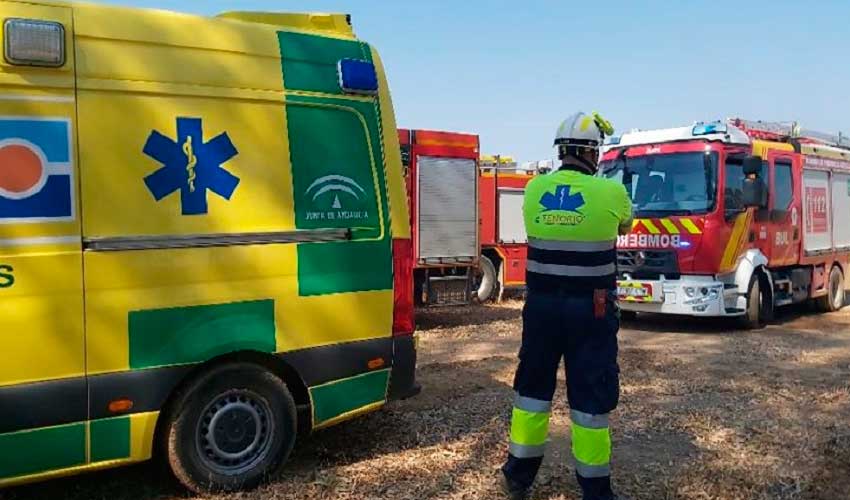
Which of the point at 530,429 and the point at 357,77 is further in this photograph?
the point at 357,77

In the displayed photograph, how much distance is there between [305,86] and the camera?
4.45m

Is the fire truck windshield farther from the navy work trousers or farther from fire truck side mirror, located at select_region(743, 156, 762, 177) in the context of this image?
the navy work trousers

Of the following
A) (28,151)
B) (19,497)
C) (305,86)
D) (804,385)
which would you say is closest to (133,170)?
(28,151)

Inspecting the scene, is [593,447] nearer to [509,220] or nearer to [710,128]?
[710,128]

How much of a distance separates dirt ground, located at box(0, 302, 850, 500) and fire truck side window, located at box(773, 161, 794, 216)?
3.28 meters

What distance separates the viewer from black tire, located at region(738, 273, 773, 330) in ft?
35.9

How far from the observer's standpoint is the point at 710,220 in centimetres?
1023

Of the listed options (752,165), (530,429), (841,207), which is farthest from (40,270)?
(841,207)

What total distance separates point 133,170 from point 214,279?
0.67 meters

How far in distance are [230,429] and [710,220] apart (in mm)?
7765

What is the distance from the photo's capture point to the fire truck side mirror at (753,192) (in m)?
10.2

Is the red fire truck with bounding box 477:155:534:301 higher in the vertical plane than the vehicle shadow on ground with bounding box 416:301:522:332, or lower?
higher

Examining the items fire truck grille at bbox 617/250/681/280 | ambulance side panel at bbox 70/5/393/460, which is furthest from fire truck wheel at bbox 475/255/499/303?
ambulance side panel at bbox 70/5/393/460

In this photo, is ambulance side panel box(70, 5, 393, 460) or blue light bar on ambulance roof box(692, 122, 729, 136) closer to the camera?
ambulance side panel box(70, 5, 393, 460)
